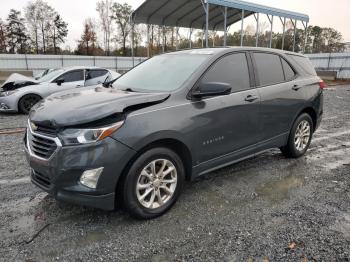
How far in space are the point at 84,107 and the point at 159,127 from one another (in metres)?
0.74

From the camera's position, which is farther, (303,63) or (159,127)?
(303,63)

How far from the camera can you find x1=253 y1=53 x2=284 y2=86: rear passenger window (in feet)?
13.4

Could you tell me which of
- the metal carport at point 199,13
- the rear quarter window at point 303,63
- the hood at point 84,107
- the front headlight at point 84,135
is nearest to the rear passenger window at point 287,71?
the rear quarter window at point 303,63

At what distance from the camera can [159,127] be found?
113 inches

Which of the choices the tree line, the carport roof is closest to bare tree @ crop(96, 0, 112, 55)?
the tree line

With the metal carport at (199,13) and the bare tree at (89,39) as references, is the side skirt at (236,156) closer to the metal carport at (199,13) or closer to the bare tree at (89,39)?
the metal carport at (199,13)

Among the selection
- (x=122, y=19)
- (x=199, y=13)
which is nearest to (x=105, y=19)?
(x=122, y=19)

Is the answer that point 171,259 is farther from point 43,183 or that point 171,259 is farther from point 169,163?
point 43,183

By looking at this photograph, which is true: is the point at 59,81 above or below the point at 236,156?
above

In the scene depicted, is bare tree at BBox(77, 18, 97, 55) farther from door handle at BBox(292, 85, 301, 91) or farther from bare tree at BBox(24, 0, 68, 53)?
door handle at BBox(292, 85, 301, 91)

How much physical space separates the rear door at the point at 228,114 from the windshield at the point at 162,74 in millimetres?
257

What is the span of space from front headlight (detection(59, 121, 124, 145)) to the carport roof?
15799mm

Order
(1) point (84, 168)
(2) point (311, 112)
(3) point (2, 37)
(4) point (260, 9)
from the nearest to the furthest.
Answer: (1) point (84, 168), (2) point (311, 112), (4) point (260, 9), (3) point (2, 37)

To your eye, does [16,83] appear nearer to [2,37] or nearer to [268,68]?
[268,68]
